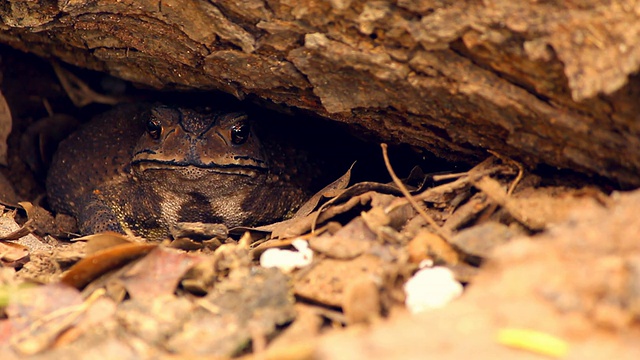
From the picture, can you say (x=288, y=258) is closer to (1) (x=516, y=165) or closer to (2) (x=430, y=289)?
(2) (x=430, y=289)

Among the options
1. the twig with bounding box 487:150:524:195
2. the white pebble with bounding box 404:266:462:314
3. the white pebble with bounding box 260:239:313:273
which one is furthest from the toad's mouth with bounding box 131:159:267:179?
the white pebble with bounding box 404:266:462:314

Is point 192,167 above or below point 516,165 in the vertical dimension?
below

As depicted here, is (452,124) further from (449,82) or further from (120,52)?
(120,52)

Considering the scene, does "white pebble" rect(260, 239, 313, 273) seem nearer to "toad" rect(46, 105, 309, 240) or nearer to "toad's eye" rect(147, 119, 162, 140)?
"toad" rect(46, 105, 309, 240)

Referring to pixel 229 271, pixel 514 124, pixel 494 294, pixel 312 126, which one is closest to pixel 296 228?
pixel 229 271

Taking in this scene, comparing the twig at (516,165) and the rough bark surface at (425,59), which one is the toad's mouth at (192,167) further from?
the twig at (516,165)

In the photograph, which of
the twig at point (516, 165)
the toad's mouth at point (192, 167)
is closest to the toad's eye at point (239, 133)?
the toad's mouth at point (192, 167)

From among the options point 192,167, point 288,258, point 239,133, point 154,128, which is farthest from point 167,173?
point 288,258
